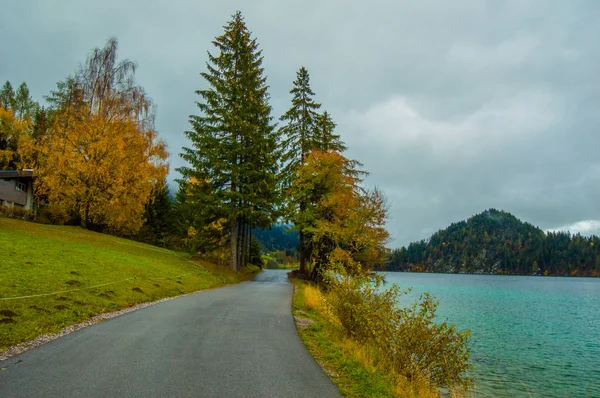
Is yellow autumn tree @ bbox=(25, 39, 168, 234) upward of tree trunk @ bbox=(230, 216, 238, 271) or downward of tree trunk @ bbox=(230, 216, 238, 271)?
upward

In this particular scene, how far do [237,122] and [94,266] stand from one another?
1542 centimetres

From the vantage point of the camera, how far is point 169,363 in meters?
6.62

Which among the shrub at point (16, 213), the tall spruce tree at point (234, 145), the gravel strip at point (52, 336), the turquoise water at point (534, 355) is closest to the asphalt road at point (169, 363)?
the gravel strip at point (52, 336)

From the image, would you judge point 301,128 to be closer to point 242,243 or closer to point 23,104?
point 242,243

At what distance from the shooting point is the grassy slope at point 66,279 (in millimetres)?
9123

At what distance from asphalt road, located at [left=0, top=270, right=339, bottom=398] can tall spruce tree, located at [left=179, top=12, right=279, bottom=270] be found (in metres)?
18.4

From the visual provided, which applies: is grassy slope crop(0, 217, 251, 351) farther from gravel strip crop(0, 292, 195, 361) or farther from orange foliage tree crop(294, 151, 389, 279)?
orange foliage tree crop(294, 151, 389, 279)

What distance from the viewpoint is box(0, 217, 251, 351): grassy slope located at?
9.12 meters

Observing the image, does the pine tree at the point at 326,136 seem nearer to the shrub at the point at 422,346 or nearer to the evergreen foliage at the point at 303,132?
the evergreen foliage at the point at 303,132

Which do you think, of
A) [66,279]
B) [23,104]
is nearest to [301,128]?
[66,279]

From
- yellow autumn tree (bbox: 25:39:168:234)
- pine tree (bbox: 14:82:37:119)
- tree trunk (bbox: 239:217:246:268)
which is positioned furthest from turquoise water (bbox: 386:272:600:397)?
pine tree (bbox: 14:82:37:119)

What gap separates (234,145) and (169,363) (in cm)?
2334

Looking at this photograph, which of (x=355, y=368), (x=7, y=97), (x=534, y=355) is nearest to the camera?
(x=355, y=368)

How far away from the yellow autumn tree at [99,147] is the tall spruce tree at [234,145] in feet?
21.6
